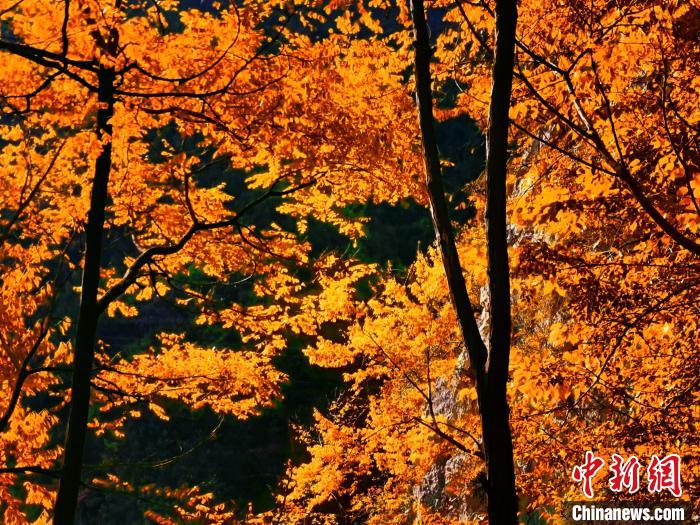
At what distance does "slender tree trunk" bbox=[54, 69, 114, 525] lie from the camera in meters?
5.71

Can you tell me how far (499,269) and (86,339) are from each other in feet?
15.0

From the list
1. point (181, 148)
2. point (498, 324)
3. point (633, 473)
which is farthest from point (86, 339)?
point (633, 473)

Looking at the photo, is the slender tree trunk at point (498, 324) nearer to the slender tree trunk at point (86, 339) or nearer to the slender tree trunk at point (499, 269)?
the slender tree trunk at point (499, 269)

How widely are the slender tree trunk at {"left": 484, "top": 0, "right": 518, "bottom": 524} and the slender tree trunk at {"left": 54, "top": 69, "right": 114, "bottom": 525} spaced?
3792 mm

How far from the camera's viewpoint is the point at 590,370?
4.79 meters

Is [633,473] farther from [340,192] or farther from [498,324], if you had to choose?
[340,192]

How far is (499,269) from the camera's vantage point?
3125mm

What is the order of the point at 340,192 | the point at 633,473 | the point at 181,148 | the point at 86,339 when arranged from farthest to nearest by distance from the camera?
the point at 340,192
the point at 86,339
the point at 181,148
the point at 633,473

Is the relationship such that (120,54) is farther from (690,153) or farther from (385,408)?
(385,408)

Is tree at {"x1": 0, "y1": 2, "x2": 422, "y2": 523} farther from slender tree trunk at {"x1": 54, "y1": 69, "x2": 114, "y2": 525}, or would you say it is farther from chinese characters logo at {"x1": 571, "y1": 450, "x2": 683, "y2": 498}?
chinese characters logo at {"x1": 571, "y1": 450, "x2": 683, "y2": 498}

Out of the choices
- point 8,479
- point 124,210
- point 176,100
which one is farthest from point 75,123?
point 8,479

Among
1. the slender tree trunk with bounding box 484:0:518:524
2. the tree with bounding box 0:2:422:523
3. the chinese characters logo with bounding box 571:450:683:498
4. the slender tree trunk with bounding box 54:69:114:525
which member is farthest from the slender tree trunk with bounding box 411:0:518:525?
the slender tree trunk with bounding box 54:69:114:525

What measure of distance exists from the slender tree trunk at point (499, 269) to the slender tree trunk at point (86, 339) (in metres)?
3.79

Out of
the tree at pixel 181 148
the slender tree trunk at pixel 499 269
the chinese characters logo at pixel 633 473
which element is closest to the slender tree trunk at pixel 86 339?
→ the tree at pixel 181 148
